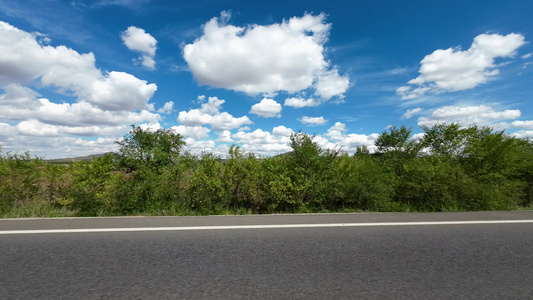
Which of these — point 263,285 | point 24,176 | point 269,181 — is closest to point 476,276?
point 263,285

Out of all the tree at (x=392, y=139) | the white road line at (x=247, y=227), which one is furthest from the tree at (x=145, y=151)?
the tree at (x=392, y=139)

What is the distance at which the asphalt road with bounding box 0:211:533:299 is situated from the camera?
2816mm

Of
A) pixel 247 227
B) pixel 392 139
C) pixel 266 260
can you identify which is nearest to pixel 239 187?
pixel 247 227

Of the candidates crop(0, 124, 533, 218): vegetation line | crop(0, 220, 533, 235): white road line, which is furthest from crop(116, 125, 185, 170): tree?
crop(0, 220, 533, 235): white road line

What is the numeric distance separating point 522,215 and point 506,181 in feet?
17.4

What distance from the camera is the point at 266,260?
3.65m

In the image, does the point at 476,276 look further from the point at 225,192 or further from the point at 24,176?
the point at 24,176

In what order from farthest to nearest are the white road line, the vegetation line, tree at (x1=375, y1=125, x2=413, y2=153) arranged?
tree at (x1=375, y1=125, x2=413, y2=153), the vegetation line, the white road line

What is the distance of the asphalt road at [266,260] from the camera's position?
282 cm

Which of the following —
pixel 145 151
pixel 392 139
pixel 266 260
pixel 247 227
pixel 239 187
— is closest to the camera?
pixel 266 260

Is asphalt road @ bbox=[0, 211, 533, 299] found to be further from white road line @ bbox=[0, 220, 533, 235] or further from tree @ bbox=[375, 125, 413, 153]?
tree @ bbox=[375, 125, 413, 153]

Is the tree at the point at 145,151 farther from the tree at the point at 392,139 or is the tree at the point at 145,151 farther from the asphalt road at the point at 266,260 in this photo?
the tree at the point at 392,139

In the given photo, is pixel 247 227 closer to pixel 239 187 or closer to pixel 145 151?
pixel 239 187

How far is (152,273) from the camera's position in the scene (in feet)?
Answer: 10.6
